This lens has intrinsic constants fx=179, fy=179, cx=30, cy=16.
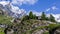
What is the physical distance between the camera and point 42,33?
313 feet

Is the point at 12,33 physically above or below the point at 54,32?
below

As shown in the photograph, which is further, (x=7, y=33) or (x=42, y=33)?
(x=7, y=33)

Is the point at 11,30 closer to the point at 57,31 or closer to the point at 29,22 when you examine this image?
the point at 29,22

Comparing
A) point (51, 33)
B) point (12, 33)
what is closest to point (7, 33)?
point (12, 33)

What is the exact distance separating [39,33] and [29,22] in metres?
44.9

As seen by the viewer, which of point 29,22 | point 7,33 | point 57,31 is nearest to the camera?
point 57,31

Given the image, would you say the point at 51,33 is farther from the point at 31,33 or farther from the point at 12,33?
the point at 12,33

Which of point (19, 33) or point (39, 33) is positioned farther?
point (19, 33)

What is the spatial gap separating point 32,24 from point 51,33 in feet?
191

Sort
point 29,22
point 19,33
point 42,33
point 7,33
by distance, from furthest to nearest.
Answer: point 29,22 < point 7,33 < point 19,33 < point 42,33

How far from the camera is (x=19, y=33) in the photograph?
12100cm

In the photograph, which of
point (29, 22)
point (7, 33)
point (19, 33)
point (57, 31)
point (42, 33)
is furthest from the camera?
point (29, 22)

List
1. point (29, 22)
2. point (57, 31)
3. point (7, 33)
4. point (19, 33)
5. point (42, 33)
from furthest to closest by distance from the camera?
1. point (29, 22)
2. point (7, 33)
3. point (19, 33)
4. point (42, 33)
5. point (57, 31)

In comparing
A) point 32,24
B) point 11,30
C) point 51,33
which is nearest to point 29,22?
point 32,24
